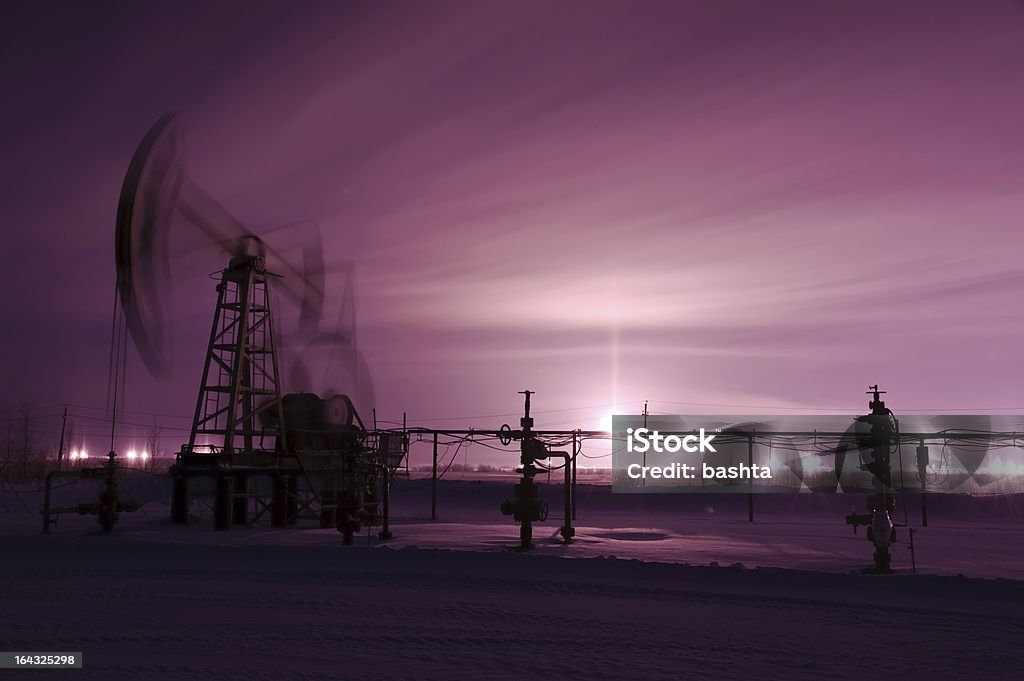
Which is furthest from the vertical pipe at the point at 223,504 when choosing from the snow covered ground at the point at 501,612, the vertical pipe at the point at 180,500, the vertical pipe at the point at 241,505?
the snow covered ground at the point at 501,612

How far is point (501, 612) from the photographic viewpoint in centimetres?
1350

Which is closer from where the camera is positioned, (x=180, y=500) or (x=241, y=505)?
(x=180, y=500)

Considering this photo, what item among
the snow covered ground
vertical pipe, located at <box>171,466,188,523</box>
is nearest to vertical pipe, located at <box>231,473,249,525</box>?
vertical pipe, located at <box>171,466,188,523</box>

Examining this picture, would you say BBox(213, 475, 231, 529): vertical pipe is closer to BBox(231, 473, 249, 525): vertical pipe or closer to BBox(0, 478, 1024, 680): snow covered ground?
BBox(231, 473, 249, 525): vertical pipe

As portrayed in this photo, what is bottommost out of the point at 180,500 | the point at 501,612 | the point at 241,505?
the point at 501,612

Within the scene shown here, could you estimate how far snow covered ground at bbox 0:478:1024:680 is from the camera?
1032 centimetres

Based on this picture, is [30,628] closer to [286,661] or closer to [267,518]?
[286,661]

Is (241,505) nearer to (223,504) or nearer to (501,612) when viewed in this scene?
(223,504)

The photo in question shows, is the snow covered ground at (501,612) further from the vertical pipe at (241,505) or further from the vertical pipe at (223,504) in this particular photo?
the vertical pipe at (241,505)

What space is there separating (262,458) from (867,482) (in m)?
52.7

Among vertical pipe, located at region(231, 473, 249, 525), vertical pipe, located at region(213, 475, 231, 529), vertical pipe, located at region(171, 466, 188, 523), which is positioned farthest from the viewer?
vertical pipe, located at region(231, 473, 249, 525)

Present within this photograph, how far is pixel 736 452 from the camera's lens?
6481cm

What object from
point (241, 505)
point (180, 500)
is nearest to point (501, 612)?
point (241, 505)

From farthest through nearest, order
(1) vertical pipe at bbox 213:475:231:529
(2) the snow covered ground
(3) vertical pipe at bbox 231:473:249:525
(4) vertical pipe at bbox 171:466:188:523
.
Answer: (3) vertical pipe at bbox 231:473:249:525, (4) vertical pipe at bbox 171:466:188:523, (1) vertical pipe at bbox 213:475:231:529, (2) the snow covered ground
